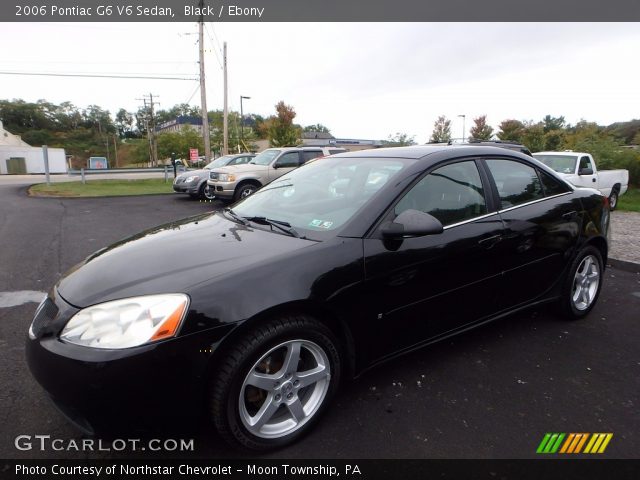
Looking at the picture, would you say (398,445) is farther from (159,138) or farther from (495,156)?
(159,138)

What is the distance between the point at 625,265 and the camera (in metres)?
5.35

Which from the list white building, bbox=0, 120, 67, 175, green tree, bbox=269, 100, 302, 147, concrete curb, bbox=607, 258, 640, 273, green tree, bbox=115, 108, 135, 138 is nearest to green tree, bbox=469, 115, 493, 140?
green tree, bbox=269, 100, 302, 147

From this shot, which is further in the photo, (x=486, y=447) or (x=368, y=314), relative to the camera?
(x=368, y=314)

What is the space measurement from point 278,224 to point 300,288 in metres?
0.71

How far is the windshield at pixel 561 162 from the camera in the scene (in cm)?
977

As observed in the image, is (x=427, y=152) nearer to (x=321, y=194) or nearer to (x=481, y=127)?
(x=321, y=194)

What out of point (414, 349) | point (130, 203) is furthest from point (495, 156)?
point (130, 203)

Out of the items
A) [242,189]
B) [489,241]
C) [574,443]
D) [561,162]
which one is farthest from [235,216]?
[561,162]

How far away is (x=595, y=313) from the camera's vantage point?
3900mm

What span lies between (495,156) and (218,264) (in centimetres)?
234

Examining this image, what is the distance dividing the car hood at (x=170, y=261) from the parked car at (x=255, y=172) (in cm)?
844

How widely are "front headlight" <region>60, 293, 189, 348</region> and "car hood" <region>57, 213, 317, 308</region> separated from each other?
0.05 metres

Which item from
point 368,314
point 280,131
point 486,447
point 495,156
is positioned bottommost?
point 486,447

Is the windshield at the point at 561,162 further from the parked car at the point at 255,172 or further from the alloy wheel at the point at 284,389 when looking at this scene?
the alloy wheel at the point at 284,389
